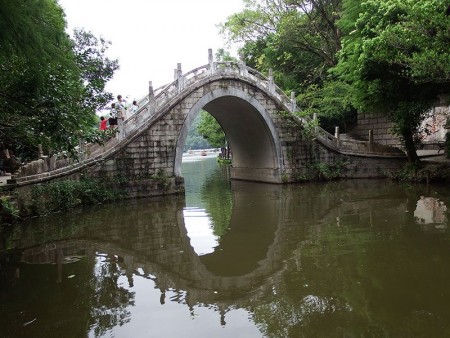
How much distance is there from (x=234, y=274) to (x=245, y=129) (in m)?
13.4

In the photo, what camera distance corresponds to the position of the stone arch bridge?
1290 cm

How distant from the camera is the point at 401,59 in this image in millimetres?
11336

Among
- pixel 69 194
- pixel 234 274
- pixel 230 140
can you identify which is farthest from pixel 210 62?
pixel 234 274

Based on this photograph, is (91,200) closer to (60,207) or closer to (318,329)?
(60,207)

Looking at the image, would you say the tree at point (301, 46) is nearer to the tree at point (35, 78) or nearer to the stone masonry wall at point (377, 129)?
the stone masonry wall at point (377, 129)

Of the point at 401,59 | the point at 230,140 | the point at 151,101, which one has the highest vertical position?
the point at 401,59

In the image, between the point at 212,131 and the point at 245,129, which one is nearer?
the point at 245,129

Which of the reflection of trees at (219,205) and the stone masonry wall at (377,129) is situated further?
the stone masonry wall at (377,129)

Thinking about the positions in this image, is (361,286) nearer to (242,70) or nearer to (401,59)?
(401,59)

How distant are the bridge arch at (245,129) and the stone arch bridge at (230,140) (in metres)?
0.04

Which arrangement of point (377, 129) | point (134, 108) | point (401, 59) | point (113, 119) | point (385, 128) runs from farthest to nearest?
point (377, 129), point (385, 128), point (134, 108), point (113, 119), point (401, 59)

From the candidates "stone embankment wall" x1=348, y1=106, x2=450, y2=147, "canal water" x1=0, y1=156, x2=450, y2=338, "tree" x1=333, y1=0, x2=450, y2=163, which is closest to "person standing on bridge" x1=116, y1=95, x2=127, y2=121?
"canal water" x1=0, y1=156, x2=450, y2=338

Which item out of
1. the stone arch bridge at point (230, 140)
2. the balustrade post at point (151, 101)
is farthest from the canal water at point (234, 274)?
the balustrade post at point (151, 101)

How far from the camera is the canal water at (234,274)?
3.98 meters
